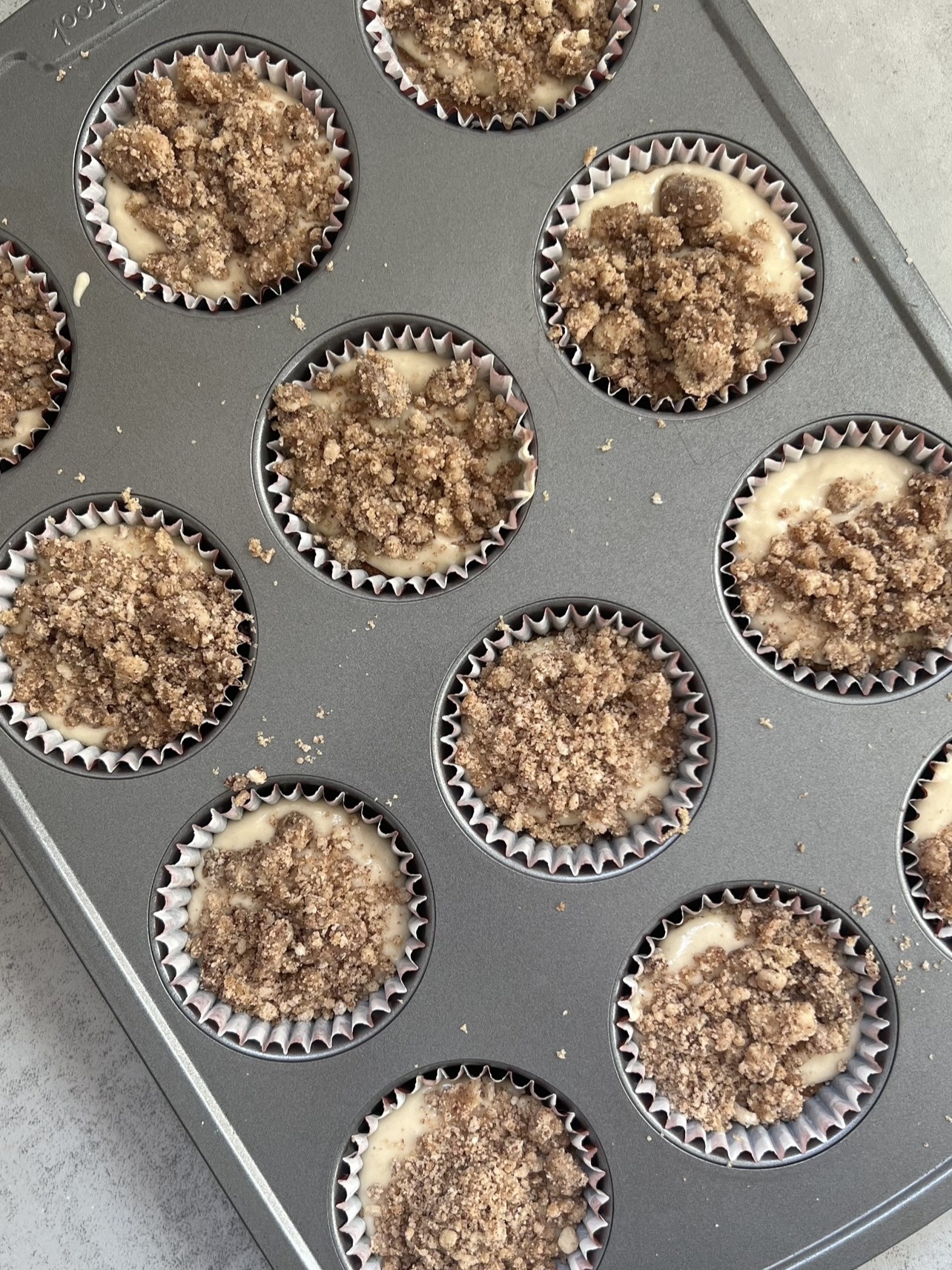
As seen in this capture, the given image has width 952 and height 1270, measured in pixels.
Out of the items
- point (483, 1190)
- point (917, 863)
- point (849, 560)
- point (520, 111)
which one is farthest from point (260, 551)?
point (917, 863)

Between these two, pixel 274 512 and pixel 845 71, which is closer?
pixel 274 512

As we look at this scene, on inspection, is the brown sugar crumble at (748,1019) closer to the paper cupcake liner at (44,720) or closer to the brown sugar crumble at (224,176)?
the paper cupcake liner at (44,720)

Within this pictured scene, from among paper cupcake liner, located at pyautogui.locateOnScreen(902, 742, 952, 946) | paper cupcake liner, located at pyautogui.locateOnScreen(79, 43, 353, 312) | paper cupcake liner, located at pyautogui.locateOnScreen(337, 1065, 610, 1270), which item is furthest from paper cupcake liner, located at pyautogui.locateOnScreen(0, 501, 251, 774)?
paper cupcake liner, located at pyautogui.locateOnScreen(902, 742, 952, 946)

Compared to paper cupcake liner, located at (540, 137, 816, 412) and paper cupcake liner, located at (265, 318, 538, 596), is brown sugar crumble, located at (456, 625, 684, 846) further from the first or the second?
paper cupcake liner, located at (540, 137, 816, 412)

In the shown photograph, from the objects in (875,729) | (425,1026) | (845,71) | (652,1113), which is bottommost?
(652,1113)

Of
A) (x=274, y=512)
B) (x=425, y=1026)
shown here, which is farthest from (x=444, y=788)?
(x=274, y=512)

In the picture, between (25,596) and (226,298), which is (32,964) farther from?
(226,298)

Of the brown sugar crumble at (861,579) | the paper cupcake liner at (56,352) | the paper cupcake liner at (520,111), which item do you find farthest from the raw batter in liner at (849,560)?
the paper cupcake liner at (56,352)
